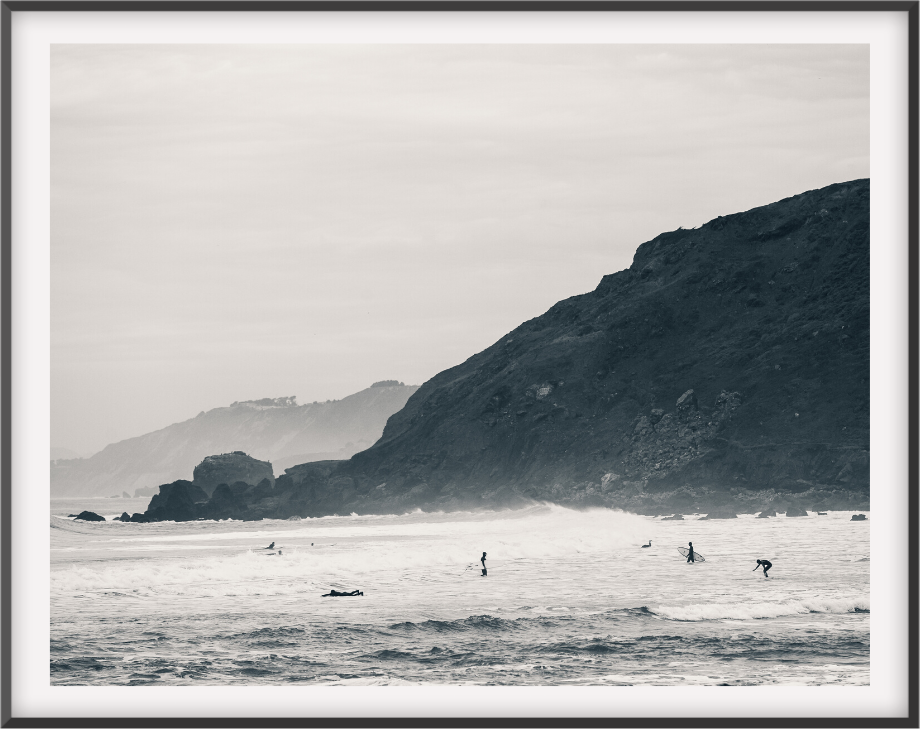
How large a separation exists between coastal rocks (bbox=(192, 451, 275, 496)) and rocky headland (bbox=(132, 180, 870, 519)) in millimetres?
12575

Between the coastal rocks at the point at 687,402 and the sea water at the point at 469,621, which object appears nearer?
the sea water at the point at 469,621

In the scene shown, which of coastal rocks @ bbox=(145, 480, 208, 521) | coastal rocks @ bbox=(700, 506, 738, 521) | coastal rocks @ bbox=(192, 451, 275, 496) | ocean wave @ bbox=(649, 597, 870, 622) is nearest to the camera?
ocean wave @ bbox=(649, 597, 870, 622)

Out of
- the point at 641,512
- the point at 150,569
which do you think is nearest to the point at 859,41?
the point at 150,569

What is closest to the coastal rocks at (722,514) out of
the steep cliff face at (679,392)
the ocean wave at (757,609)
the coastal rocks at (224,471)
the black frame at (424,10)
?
the steep cliff face at (679,392)

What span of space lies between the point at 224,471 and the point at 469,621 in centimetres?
13005

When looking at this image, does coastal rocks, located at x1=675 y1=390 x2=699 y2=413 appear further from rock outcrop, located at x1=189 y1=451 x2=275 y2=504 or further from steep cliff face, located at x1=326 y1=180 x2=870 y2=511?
rock outcrop, located at x1=189 y1=451 x2=275 y2=504

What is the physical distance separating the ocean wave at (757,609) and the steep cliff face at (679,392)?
3217 inches

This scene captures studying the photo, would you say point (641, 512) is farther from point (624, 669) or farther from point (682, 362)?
point (624, 669)

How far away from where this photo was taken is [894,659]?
11352 millimetres

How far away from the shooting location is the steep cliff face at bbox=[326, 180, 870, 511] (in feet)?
360

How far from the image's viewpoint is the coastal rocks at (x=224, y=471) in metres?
145

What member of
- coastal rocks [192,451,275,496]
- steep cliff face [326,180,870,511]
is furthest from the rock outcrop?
steep cliff face [326,180,870,511]

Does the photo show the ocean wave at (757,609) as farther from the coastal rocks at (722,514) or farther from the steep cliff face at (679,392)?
the steep cliff face at (679,392)

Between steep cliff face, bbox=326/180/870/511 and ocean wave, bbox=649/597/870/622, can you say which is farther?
steep cliff face, bbox=326/180/870/511
